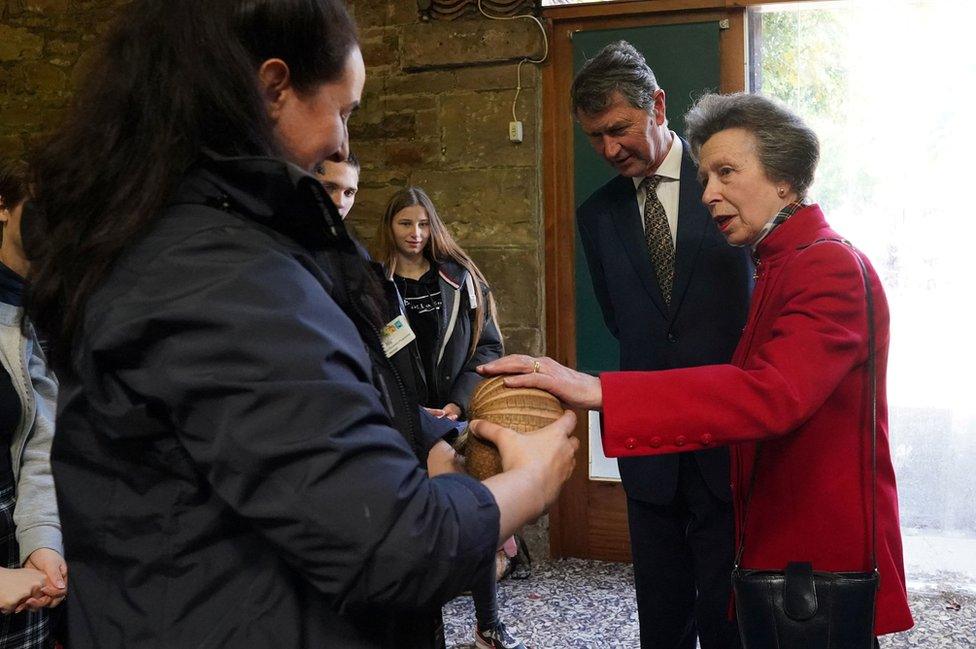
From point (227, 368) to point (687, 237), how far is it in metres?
1.93

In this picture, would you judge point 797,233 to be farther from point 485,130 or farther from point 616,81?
point 485,130

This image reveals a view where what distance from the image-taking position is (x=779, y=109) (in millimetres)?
2088

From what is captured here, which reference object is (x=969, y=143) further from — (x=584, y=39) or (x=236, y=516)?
(x=236, y=516)

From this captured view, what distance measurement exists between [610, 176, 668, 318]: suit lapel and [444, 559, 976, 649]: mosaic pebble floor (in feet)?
5.73

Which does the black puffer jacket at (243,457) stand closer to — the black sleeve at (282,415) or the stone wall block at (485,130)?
the black sleeve at (282,415)

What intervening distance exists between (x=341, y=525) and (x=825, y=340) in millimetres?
1157

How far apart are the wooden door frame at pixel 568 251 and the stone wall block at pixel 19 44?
120 inches

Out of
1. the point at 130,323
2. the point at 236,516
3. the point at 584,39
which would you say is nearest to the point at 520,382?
the point at 236,516

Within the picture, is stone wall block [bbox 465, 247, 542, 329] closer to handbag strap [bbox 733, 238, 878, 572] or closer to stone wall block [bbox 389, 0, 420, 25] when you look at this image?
stone wall block [bbox 389, 0, 420, 25]

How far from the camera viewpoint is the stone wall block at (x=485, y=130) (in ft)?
14.7

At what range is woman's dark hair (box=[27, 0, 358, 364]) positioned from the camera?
939mm

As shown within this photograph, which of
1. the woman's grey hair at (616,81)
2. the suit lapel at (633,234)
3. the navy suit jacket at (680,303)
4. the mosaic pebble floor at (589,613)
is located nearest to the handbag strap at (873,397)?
the navy suit jacket at (680,303)

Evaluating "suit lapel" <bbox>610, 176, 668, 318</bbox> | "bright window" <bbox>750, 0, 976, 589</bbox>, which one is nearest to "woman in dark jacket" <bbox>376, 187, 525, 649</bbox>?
"suit lapel" <bbox>610, 176, 668, 318</bbox>

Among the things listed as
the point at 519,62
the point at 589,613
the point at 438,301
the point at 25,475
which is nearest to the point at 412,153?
the point at 519,62
